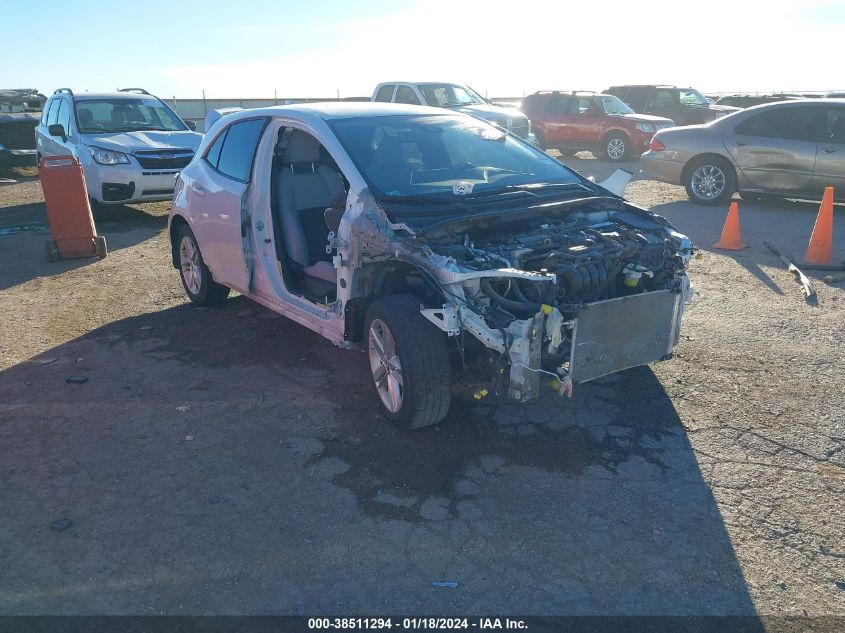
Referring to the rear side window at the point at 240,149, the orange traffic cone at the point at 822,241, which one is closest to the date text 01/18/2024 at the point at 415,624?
the rear side window at the point at 240,149

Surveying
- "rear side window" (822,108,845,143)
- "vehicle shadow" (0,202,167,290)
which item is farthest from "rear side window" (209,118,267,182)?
"rear side window" (822,108,845,143)

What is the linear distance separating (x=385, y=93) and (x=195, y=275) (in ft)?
34.1

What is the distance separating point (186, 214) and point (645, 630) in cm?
524

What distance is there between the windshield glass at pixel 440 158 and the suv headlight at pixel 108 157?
7067 mm

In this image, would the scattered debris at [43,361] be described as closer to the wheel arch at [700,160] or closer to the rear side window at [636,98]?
the wheel arch at [700,160]

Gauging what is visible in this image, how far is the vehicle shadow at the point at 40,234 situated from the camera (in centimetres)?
863

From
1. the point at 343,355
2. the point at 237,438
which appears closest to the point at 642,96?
the point at 343,355

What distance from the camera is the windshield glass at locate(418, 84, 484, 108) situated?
1566 cm

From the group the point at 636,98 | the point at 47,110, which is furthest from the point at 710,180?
the point at 47,110

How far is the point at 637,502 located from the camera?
3.63m

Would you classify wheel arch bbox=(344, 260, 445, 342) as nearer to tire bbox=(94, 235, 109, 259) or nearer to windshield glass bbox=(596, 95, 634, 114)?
tire bbox=(94, 235, 109, 259)

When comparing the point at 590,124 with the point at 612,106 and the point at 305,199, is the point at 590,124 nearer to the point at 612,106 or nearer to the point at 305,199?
the point at 612,106

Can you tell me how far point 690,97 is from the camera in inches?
842

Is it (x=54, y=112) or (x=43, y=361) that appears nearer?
(x=43, y=361)
